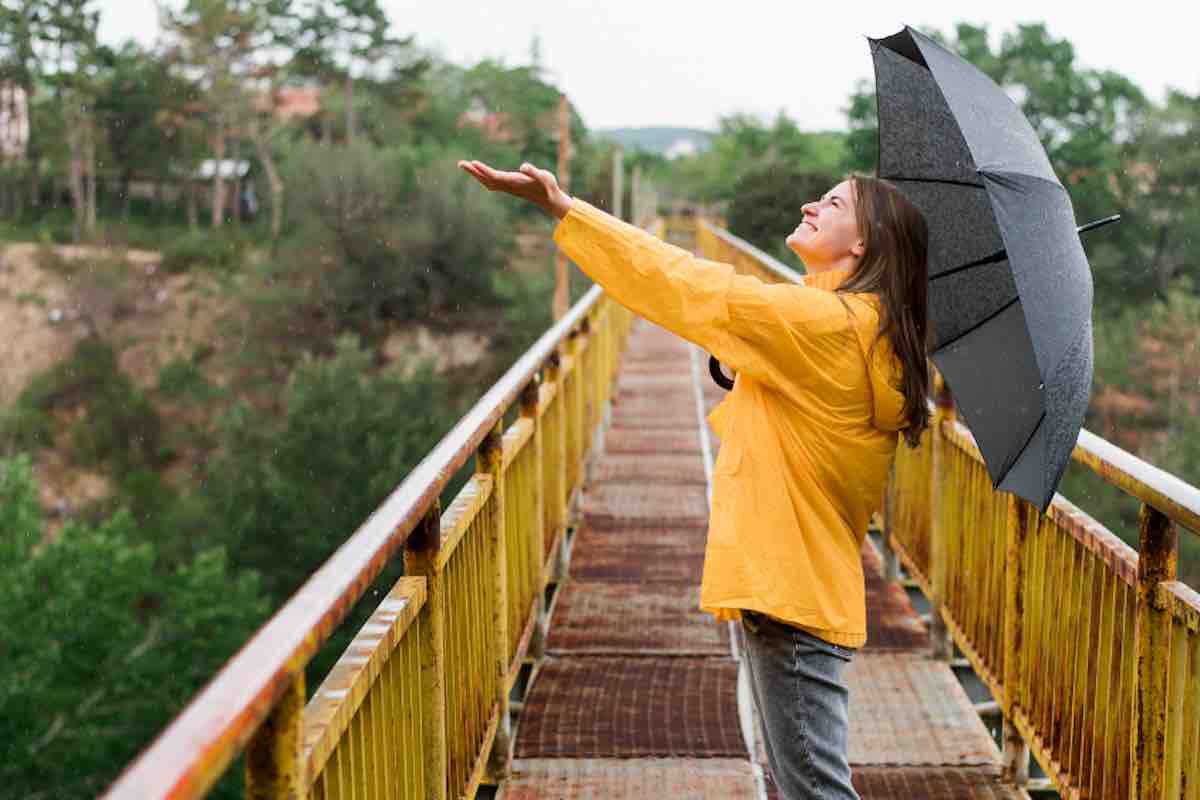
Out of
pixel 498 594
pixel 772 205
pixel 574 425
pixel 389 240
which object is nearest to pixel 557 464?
pixel 574 425

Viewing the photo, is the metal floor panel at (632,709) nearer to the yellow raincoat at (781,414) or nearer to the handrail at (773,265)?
the yellow raincoat at (781,414)

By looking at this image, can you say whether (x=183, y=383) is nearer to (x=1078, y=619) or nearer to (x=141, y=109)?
(x=141, y=109)

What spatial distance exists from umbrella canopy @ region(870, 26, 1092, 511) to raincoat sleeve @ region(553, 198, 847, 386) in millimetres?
392

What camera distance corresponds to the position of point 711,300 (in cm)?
266

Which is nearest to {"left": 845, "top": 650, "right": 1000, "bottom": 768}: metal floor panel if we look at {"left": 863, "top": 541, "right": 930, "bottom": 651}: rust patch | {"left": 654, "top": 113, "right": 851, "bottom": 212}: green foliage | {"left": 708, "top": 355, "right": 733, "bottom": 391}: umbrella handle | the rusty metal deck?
the rusty metal deck

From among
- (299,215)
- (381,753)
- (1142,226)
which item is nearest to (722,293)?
(381,753)

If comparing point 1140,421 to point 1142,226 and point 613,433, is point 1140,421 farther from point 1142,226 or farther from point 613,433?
point 613,433

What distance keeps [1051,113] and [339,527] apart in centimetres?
3257

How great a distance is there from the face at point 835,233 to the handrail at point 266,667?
2.86 ft

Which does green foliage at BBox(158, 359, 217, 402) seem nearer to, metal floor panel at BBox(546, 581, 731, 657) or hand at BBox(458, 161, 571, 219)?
metal floor panel at BBox(546, 581, 731, 657)

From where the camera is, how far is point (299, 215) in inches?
2867

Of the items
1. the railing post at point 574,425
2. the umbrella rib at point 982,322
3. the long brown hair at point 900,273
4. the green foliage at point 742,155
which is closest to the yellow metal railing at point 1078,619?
the umbrella rib at point 982,322

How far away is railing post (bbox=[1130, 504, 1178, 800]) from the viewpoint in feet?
10.0

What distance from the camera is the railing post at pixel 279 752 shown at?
1846 mm
